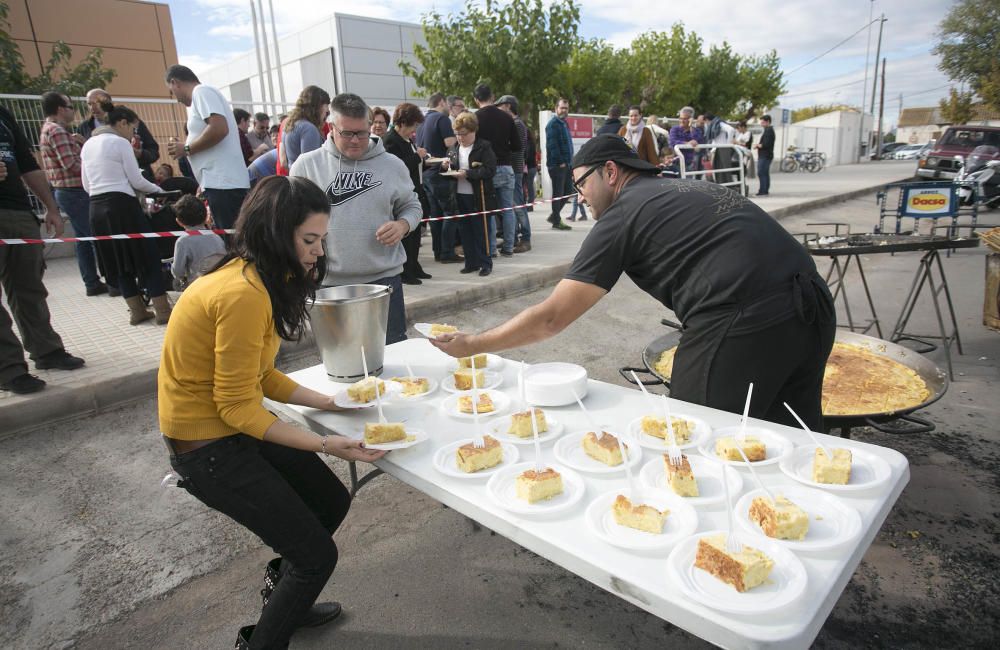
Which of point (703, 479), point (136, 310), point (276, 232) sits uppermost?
point (276, 232)

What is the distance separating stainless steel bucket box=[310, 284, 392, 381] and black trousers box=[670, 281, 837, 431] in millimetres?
1333

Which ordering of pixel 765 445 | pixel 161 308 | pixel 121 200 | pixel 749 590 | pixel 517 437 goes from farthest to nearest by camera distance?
pixel 161 308 → pixel 121 200 → pixel 517 437 → pixel 765 445 → pixel 749 590

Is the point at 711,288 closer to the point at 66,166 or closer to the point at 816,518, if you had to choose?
the point at 816,518

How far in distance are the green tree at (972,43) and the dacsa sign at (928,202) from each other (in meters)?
37.4

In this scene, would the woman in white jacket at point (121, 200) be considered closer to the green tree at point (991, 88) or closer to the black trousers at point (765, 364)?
the black trousers at point (765, 364)

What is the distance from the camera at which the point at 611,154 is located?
7.67 feet

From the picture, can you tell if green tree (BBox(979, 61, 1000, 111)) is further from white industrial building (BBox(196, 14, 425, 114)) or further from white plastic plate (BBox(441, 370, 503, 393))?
white plastic plate (BBox(441, 370, 503, 393))

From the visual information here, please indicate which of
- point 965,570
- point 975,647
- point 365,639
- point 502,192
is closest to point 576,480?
point 365,639

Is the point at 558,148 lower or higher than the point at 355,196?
higher

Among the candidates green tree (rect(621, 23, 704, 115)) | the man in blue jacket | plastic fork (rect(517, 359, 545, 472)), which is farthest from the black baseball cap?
green tree (rect(621, 23, 704, 115))

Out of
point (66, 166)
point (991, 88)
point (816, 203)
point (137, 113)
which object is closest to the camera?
point (66, 166)

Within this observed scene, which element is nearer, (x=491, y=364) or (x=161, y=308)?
(x=491, y=364)

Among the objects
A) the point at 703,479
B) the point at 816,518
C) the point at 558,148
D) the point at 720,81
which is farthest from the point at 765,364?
the point at 720,81

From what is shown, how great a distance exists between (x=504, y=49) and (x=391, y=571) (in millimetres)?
17802
